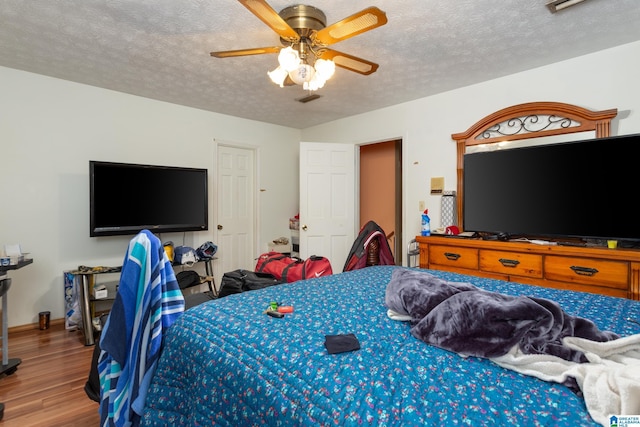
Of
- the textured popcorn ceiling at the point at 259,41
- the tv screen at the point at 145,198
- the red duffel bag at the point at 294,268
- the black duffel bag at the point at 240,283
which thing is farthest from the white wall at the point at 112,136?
the black duffel bag at the point at 240,283

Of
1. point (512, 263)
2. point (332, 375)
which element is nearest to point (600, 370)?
point (332, 375)

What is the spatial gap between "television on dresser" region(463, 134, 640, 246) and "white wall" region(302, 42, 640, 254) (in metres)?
0.14

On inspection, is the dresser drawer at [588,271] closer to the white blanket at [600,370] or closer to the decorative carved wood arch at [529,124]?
the decorative carved wood arch at [529,124]

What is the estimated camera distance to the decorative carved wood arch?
262 centimetres

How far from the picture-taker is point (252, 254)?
4.83 metres

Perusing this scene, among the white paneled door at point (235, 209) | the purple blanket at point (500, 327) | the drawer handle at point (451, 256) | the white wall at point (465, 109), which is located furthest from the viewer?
the white paneled door at point (235, 209)

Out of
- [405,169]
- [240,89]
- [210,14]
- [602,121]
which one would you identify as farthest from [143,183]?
[602,121]

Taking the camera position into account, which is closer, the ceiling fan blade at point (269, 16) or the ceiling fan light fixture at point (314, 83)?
the ceiling fan blade at point (269, 16)

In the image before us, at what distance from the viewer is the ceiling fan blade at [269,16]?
149 centimetres

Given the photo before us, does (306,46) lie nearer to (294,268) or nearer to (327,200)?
(294,268)

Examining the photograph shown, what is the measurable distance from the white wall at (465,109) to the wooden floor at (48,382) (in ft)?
11.1

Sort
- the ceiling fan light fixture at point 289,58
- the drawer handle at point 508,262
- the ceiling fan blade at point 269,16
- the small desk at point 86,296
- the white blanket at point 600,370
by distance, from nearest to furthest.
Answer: the white blanket at point 600,370, the ceiling fan blade at point 269,16, the ceiling fan light fixture at point 289,58, the drawer handle at point 508,262, the small desk at point 86,296

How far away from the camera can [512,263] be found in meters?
2.66

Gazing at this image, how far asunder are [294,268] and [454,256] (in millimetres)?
1541
